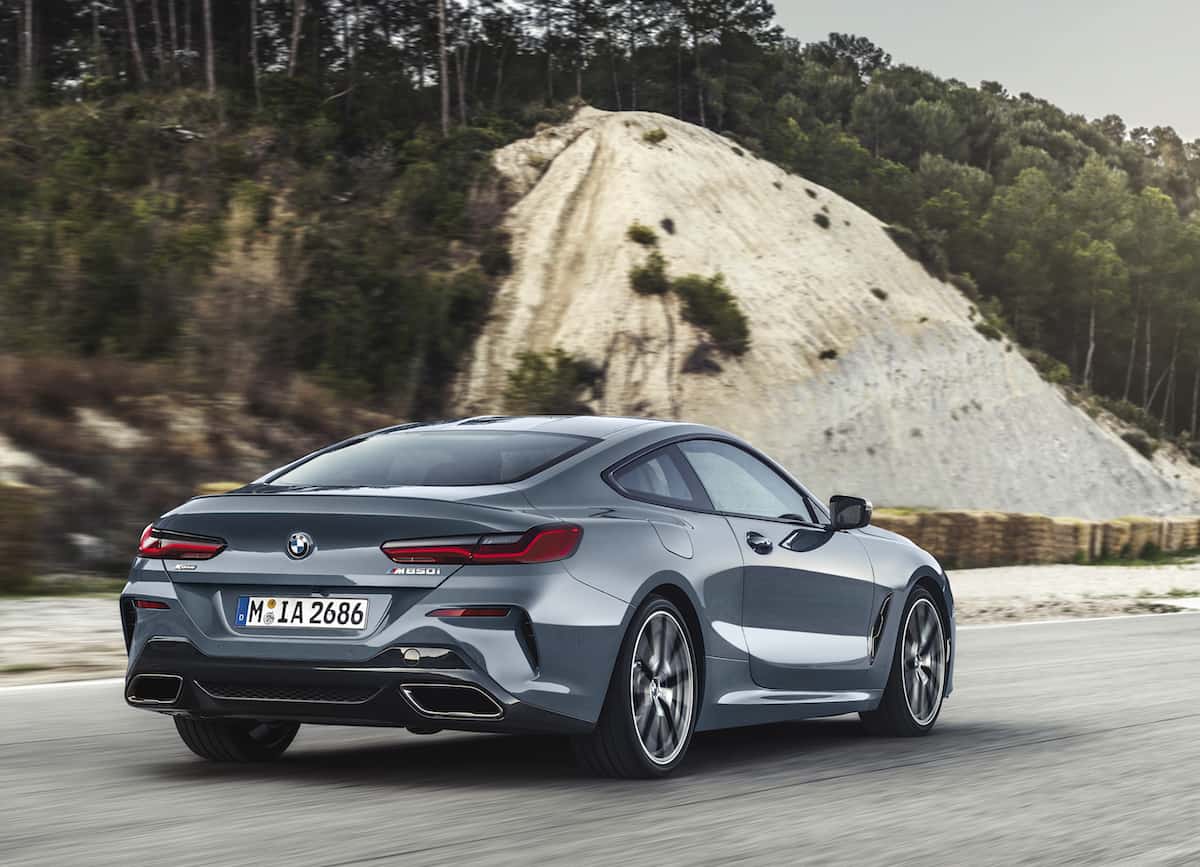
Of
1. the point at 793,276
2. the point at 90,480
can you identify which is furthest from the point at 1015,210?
the point at 90,480

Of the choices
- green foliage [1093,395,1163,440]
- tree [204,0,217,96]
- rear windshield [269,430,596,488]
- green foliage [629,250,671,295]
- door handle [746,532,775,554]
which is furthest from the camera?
green foliage [1093,395,1163,440]

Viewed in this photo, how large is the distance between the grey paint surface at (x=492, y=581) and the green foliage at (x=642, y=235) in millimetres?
50744

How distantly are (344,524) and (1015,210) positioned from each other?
103m

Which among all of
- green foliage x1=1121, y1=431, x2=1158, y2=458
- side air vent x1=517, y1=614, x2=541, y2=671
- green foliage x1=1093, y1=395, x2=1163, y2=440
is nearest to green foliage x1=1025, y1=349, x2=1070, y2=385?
green foliage x1=1121, y1=431, x2=1158, y2=458

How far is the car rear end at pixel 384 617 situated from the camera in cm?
585

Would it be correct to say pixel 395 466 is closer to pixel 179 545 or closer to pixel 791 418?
pixel 179 545

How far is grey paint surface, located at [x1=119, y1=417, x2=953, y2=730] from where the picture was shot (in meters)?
5.87

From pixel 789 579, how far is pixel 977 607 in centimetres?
1381

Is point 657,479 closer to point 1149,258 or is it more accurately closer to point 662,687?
point 662,687

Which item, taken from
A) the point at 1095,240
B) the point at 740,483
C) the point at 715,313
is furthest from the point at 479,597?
the point at 1095,240

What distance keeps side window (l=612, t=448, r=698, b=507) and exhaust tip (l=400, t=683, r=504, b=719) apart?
1.14 metres

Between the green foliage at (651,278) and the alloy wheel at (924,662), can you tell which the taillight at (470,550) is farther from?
the green foliage at (651,278)

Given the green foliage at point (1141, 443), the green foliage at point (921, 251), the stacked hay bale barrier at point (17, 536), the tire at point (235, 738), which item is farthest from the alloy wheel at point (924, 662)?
the green foliage at point (1141, 443)

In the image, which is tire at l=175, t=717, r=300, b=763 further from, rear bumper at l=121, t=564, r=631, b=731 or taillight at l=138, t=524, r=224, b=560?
taillight at l=138, t=524, r=224, b=560
